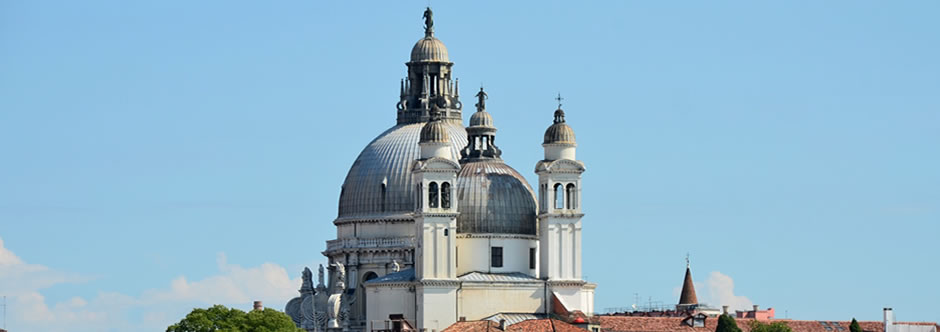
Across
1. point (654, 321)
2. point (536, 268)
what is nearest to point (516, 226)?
point (536, 268)

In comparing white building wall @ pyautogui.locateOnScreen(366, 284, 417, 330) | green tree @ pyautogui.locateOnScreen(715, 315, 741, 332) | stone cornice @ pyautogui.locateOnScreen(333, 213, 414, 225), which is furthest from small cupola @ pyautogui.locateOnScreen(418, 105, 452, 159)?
green tree @ pyautogui.locateOnScreen(715, 315, 741, 332)

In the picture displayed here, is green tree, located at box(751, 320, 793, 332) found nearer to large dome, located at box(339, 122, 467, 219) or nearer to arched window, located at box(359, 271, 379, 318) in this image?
large dome, located at box(339, 122, 467, 219)

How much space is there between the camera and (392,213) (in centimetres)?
14275

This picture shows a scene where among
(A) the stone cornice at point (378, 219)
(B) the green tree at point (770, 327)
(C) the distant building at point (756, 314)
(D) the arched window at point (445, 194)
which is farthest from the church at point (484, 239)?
(C) the distant building at point (756, 314)

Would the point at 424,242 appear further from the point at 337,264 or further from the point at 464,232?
the point at 337,264

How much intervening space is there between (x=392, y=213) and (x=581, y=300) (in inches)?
738

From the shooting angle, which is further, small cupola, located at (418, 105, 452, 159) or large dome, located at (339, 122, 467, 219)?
large dome, located at (339, 122, 467, 219)

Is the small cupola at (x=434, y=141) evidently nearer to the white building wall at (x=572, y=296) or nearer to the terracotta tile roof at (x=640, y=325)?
the white building wall at (x=572, y=296)

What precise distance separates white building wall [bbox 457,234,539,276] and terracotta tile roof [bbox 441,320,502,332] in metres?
6.31

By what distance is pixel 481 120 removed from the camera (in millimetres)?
133500

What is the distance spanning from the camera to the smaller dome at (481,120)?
13350 cm

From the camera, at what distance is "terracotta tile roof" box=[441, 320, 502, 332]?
11825cm

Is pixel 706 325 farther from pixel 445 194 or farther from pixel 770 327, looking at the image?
pixel 445 194

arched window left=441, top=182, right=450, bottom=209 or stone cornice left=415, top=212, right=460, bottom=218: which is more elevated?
arched window left=441, top=182, right=450, bottom=209
